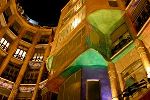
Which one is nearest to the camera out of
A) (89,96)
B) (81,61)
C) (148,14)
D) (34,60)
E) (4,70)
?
(89,96)

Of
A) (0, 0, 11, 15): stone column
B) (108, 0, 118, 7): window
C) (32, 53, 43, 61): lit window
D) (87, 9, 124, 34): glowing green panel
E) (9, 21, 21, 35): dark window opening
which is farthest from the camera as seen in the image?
(9, 21, 21, 35): dark window opening

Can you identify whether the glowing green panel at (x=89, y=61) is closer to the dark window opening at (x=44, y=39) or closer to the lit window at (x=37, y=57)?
the lit window at (x=37, y=57)

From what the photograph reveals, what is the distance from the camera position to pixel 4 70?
25422 mm

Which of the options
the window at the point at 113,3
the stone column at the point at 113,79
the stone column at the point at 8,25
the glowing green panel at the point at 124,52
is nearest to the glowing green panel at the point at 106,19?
the window at the point at 113,3

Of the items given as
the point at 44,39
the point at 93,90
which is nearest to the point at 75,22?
the point at 93,90

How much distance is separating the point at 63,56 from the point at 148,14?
18.5ft

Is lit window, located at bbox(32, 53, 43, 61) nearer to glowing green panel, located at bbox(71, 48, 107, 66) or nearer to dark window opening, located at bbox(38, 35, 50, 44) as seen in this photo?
dark window opening, located at bbox(38, 35, 50, 44)

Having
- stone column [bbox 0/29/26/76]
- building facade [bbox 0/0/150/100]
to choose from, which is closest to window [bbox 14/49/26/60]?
stone column [bbox 0/29/26/76]

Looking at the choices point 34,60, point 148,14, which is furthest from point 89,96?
point 34,60

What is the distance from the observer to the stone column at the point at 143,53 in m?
10.0

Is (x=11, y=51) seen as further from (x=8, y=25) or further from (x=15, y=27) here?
(x=15, y=27)

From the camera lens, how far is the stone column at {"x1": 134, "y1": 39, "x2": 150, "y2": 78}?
10.0 meters

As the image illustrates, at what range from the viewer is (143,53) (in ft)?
35.1

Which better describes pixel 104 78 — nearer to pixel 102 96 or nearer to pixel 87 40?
pixel 102 96
